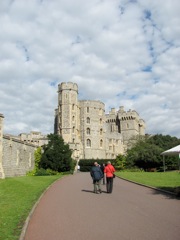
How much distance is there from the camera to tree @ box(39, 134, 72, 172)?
3488 cm

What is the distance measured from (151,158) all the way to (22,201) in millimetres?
35746

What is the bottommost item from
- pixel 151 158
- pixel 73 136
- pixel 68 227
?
pixel 68 227

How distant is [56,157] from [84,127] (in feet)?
119

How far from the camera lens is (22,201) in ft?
37.3

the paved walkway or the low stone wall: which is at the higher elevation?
the low stone wall

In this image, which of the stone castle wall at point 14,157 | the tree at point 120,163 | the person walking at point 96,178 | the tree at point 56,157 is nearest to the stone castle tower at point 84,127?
the tree at point 120,163

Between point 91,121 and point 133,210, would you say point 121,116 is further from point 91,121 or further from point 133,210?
point 133,210

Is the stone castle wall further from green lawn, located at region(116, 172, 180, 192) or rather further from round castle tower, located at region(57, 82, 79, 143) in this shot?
round castle tower, located at region(57, 82, 79, 143)

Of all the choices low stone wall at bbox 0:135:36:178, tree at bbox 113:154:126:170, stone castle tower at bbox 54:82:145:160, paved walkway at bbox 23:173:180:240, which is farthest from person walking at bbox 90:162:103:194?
stone castle tower at bbox 54:82:145:160

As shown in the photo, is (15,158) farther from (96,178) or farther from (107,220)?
(107,220)

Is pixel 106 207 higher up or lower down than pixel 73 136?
lower down

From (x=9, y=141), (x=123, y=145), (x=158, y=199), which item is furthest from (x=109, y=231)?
(x=123, y=145)

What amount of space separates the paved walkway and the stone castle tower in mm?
44083

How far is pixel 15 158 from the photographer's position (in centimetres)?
2916
